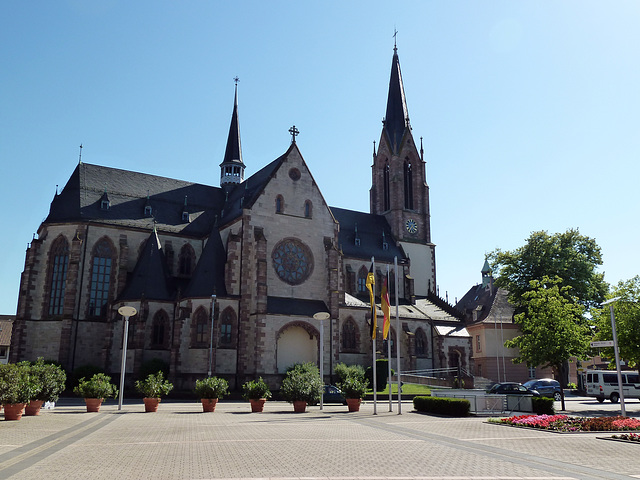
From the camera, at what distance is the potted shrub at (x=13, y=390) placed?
2205cm

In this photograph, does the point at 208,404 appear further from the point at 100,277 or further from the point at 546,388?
the point at 546,388

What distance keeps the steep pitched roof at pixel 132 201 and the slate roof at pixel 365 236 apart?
14.2 m

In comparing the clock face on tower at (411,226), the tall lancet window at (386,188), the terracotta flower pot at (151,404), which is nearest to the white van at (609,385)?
the clock face on tower at (411,226)

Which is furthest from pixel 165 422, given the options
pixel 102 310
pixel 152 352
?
pixel 102 310

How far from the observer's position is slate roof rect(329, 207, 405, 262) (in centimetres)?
6362

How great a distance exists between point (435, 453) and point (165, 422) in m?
12.2

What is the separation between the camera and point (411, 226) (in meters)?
69.8

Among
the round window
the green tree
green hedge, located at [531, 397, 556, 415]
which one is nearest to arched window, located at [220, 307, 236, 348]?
the round window

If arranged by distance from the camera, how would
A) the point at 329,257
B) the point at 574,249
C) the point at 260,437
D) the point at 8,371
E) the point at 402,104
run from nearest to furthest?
1. the point at 260,437
2. the point at 8,371
3. the point at 329,257
4. the point at 574,249
5. the point at 402,104

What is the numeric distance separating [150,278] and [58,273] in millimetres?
8399

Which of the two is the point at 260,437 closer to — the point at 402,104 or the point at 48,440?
the point at 48,440

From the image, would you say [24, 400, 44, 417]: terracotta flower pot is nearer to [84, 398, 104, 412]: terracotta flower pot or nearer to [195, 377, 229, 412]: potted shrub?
[84, 398, 104, 412]: terracotta flower pot

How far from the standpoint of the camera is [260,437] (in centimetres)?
1744

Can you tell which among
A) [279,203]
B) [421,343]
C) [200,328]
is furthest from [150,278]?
[421,343]
